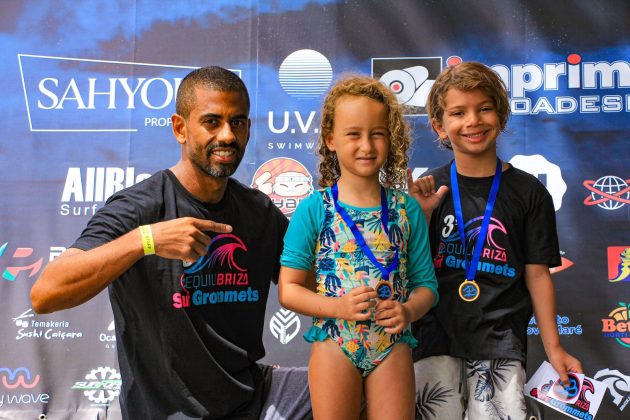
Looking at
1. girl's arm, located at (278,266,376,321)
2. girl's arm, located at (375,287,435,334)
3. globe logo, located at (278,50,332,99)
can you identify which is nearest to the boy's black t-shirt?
girl's arm, located at (375,287,435,334)

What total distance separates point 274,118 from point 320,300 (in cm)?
210

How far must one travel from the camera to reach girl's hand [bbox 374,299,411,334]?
1.91m

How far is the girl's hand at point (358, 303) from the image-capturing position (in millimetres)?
1863

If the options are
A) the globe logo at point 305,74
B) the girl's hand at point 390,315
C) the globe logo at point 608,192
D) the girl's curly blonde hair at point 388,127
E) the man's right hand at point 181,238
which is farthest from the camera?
the globe logo at point 305,74

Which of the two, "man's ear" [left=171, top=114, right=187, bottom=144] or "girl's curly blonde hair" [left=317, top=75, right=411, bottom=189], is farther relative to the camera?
"man's ear" [left=171, top=114, right=187, bottom=144]

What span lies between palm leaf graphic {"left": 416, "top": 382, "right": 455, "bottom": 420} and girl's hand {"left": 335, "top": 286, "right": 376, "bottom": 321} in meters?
0.55

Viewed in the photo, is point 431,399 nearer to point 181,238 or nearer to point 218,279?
point 218,279

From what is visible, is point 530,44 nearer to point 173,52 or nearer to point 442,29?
point 442,29

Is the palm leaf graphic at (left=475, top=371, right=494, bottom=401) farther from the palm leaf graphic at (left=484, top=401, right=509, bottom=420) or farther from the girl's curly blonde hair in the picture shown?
the girl's curly blonde hair

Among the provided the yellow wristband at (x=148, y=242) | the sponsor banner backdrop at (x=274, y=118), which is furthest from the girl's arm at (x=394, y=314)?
the sponsor banner backdrop at (x=274, y=118)

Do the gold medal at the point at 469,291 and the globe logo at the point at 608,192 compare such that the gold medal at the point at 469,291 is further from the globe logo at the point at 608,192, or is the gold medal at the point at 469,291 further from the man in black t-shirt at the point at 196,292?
the globe logo at the point at 608,192

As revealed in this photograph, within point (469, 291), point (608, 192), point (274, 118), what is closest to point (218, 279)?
point (469, 291)

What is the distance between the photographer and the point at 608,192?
145 inches

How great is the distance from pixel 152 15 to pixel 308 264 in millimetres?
2483
